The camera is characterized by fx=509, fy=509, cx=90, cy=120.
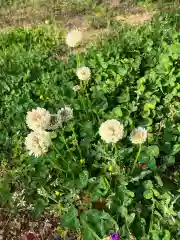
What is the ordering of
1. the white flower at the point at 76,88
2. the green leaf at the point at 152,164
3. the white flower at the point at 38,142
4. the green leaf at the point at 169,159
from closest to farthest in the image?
the white flower at the point at 38,142 < the green leaf at the point at 152,164 < the green leaf at the point at 169,159 < the white flower at the point at 76,88

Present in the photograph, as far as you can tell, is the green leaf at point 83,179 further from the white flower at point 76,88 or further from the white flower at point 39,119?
the white flower at point 76,88

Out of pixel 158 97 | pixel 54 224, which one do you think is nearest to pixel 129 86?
pixel 158 97

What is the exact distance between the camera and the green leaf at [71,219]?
3232 mm

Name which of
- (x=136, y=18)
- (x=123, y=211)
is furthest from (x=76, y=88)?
(x=136, y=18)

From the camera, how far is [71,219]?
10.7 ft

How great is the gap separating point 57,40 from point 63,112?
2366 mm

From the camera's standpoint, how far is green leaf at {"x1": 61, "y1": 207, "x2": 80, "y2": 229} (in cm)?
323

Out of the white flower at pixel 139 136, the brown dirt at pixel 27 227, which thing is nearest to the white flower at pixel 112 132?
the white flower at pixel 139 136

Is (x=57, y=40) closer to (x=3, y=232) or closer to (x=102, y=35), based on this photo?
(x=102, y=35)

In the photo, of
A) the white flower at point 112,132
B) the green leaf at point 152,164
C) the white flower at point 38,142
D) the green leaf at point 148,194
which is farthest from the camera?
the green leaf at point 152,164

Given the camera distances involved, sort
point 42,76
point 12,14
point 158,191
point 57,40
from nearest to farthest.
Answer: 1. point 158,191
2. point 42,76
3. point 57,40
4. point 12,14

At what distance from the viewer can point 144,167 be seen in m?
3.43

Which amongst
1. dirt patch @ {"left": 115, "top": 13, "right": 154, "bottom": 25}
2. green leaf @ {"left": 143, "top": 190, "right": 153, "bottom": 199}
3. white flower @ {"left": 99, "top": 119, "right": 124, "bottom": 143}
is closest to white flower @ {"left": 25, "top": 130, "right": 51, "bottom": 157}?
white flower @ {"left": 99, "top": 119, "right": 124, "bottom": 143}

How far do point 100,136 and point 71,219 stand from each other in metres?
0.71
